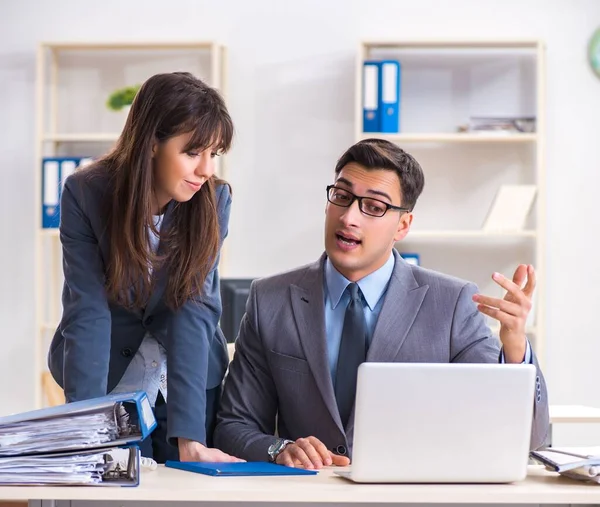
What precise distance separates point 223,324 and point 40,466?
1.45 metres

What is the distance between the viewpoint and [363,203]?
6.72 feet

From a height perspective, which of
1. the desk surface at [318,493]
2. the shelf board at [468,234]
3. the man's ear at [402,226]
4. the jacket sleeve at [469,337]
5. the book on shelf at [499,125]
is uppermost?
the book on shelf at [499,125]

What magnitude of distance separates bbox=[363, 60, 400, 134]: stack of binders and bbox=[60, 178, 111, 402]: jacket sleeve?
2445 mm

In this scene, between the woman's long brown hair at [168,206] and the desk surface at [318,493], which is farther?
the woman's long brown hair at [168,206]

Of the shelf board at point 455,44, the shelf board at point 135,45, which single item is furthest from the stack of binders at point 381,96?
the shelf board at point 135,45

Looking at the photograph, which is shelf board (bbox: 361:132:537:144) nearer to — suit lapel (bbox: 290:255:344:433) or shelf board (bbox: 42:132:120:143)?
shelf board (bbox: 42:132:120:143)

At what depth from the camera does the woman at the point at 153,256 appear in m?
1.79

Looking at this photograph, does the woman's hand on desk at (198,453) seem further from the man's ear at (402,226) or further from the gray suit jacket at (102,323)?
the man's ear at (402,226)

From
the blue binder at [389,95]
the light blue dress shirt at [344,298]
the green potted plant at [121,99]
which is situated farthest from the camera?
the green potted plant at [121,99]

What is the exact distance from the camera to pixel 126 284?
1871 mm

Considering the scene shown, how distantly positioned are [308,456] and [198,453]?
0.27m

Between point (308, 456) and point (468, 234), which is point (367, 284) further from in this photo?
point (468, 234)

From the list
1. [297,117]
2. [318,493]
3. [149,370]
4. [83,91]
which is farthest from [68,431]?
[83,91]

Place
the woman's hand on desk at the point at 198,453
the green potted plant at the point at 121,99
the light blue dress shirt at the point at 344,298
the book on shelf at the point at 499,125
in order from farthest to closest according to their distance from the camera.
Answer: the green potted plant at the point at 121,99, the book on shelf at the point at 499,125, the light blue dress shirt at the point at 344,298, the woman's hand on desk at the point at 198,453
